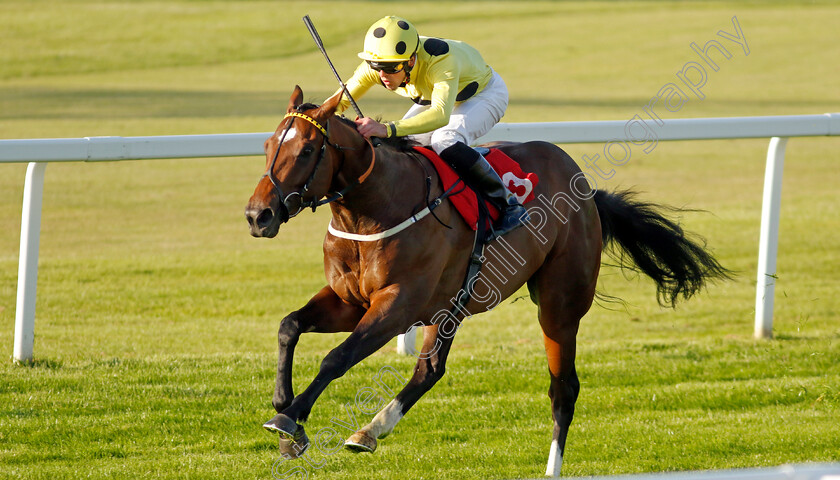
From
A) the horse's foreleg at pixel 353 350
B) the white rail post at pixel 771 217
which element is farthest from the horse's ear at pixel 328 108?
the white rail post at pixel 771 217

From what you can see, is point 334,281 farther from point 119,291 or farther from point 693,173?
point 693,173

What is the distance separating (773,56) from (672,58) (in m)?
3.02

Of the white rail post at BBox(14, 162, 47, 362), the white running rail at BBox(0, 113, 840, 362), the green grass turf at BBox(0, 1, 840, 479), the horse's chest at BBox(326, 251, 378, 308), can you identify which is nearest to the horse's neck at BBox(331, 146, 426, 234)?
the horse's chest at BBox(326, 251, 378, 308)

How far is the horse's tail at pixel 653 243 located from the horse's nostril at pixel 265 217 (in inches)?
92.1

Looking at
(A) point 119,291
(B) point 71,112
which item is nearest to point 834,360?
(A) point 119,291

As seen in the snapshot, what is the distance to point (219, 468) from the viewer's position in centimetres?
436

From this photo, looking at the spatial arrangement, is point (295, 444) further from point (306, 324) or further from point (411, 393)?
point (411, 393)

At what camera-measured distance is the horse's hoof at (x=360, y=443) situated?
13.4 ft

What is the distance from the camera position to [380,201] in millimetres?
3918

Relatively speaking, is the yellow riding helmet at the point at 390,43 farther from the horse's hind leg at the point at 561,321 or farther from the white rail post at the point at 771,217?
the white rail post at the point at 771,217

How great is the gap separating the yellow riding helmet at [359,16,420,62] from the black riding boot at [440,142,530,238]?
51 cm

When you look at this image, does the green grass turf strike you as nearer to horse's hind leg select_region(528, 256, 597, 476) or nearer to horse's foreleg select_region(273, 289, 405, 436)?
horse's hind leg select_region(528, 256, 597, 476)

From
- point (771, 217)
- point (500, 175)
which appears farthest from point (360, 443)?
point (771, 217)

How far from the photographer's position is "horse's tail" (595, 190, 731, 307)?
17.4ft
